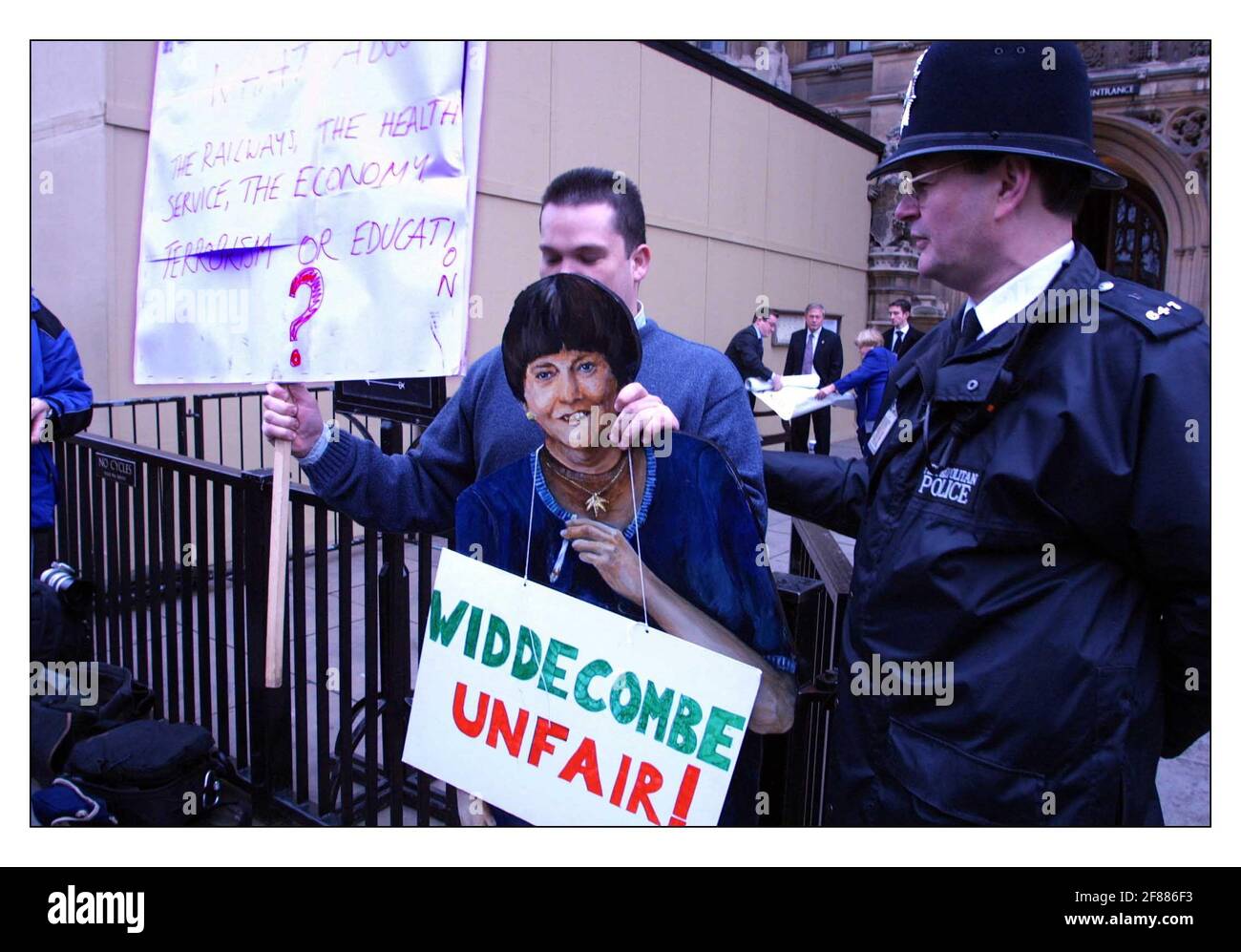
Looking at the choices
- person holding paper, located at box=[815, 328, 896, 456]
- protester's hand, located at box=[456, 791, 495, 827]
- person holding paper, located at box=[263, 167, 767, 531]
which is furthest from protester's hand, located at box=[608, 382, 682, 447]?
person holding paper, located at box=[815, 328, 896, 456]

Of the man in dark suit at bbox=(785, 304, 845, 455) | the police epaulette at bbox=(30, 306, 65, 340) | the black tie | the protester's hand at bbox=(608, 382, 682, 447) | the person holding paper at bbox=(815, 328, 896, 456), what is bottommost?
the protester's hand at bbox=(608, 382, 682, 447)

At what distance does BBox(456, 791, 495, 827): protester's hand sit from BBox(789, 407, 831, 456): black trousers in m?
8.67

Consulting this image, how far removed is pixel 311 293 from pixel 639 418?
31.0 inches

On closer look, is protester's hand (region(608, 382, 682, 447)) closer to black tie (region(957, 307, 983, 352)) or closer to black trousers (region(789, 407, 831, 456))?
black tie (region(957, 307, 983, 352))

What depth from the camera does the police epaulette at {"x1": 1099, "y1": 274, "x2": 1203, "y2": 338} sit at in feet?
4.77

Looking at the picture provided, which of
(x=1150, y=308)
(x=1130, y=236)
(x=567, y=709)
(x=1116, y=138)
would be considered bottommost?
(x=567, y=709)

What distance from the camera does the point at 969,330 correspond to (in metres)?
1.70

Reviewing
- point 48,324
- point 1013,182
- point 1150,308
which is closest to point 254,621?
point 48,324

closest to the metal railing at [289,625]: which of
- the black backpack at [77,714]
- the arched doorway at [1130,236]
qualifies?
the black backpack at [77,714]

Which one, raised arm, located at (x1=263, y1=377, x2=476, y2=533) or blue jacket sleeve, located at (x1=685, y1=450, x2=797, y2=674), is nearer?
blue jacket sleeve, located at (x1=685, y1=450, x2=797, y2=674)

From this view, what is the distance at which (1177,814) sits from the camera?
341cm

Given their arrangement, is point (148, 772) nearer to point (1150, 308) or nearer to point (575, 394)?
point (575, 394)
